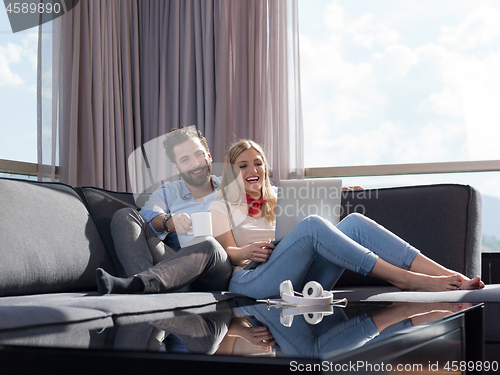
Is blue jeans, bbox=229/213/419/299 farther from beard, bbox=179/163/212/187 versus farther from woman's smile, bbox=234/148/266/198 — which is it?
beard, bbox=179/163/212/187

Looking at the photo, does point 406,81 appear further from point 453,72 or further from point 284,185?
point 284,185

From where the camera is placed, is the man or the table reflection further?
the man

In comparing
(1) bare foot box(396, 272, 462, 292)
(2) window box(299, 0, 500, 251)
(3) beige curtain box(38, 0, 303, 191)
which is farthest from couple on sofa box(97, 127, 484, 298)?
(2) window box(299, 0, 500, 251)

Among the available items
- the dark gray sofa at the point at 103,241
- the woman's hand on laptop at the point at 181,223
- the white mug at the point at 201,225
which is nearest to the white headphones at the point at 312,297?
the dark gray sofa at the point at 103,241

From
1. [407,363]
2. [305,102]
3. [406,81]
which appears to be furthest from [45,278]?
[406,81]

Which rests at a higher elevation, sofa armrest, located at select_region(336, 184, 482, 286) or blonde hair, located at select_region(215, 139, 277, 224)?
blonde hair, located at select_region(215, 139, 277, 224)

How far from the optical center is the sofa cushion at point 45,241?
5.30 ft

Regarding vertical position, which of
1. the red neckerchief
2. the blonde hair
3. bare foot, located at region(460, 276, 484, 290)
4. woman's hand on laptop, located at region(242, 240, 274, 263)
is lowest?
bare foot, located at region(460, 276, 484, 290)

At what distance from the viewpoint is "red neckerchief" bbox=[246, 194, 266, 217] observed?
216 centimetres

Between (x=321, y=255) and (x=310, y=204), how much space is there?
0.77 ft

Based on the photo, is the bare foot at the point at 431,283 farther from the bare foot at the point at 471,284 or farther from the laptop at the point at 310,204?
the laptop at the point at 310,204

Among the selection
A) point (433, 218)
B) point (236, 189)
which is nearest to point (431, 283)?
point (433, 218)

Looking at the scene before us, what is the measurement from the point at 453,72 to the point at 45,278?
2693mm

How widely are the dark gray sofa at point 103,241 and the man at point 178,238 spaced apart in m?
0.10
